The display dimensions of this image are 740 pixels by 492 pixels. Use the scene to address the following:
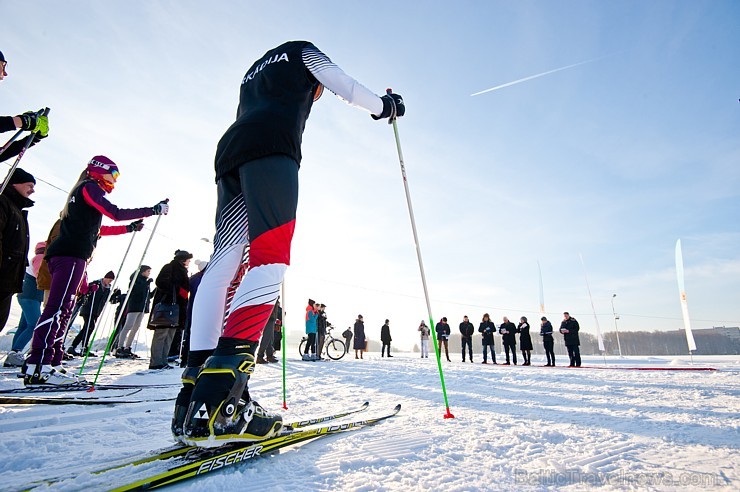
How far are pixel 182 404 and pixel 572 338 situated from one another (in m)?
13.2

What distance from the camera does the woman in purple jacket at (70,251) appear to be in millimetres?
3363

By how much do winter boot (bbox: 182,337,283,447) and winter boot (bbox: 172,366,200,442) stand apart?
0.28 feet

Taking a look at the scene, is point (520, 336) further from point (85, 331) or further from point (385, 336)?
point (85, 331)

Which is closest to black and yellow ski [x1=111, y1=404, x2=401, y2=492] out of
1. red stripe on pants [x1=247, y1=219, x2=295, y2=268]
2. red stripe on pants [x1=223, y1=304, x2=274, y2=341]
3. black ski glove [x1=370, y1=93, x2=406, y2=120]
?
red stripe on pants [x1=223, y1=304, x2=274, y2=341]

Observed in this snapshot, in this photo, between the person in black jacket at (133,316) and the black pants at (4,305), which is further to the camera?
the person in black jacket at (133,316)

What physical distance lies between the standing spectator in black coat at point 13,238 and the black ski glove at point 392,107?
129 inches

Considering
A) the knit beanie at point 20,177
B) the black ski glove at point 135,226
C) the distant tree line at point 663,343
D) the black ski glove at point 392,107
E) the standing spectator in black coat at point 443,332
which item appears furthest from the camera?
the distant tree line at point 663,343

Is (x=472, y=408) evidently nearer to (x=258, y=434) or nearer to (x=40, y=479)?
(x=258, y=434)

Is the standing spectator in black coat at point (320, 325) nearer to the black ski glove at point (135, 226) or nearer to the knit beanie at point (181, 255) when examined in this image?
the knit beanie at point (181, 255)

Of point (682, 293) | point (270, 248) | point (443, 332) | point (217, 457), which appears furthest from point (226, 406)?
point (682, 293)

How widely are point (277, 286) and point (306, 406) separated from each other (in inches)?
56.9

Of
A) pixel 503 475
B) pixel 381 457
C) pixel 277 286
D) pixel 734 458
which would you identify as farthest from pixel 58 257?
pixel 734 458

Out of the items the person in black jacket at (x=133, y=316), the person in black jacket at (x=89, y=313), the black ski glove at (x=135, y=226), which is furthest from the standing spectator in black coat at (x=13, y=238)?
the person in black jacket at (x=89, y=313)

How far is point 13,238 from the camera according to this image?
10.1ft
